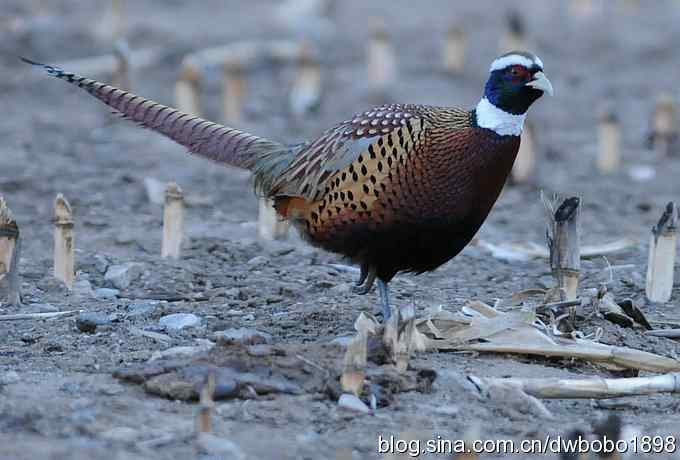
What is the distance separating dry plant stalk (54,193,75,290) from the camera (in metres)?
6.48

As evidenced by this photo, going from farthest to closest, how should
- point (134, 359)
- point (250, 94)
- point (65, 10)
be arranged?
point (65, 10)
point (250, 94)
point (134, 359)

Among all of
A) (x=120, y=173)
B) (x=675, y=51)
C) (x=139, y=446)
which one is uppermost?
(x=675, y=51)

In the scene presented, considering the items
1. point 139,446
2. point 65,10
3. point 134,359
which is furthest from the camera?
point 65,10

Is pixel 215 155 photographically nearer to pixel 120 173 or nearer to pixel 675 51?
pixel 120 173

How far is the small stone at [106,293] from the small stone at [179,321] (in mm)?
673

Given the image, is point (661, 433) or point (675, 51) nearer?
point (661, 433)

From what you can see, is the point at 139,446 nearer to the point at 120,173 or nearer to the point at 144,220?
the point at 144,220

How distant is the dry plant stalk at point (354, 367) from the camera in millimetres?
4938

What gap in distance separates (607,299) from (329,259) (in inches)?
70.3

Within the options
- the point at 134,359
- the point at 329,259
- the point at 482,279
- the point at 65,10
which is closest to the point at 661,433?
the point at 134,359

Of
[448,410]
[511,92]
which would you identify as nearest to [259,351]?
[448,410]

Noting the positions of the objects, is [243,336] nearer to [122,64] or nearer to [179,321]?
[179,321]

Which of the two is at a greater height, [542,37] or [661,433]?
[542,37]

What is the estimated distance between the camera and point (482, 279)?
7.29 meters
